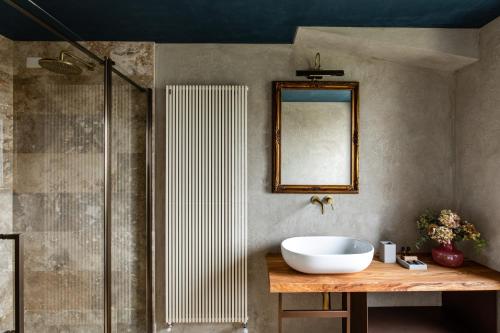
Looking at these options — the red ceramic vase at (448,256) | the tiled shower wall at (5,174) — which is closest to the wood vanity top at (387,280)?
the red ceramic vase at (448,256)

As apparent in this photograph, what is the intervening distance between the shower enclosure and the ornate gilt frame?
111cm

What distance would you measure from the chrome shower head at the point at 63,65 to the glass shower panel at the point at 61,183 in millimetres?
23

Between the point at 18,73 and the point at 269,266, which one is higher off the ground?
the point at 18,73

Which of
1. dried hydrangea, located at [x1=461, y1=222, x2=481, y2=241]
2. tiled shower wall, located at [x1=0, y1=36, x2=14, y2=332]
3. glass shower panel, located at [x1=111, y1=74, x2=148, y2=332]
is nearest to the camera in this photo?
tiled shower wall, located at [x1=0, y1=36, x2=14, y2=332]

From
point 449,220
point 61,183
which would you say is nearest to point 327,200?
point 449,220

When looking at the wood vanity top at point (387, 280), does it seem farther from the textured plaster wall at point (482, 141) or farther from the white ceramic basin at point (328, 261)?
the textured plaster wall at point (482, 141)

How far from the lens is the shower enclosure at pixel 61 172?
1.63m

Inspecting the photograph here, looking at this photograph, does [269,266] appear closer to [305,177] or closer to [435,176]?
[305,177]

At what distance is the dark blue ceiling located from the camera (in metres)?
1.89

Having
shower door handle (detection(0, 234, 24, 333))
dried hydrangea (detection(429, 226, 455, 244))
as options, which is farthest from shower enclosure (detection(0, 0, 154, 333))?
dried hydrangea (detection(429, 226, 455, 244))

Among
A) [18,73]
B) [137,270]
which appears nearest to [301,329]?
[137,270]

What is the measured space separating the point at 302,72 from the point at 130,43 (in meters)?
1.37

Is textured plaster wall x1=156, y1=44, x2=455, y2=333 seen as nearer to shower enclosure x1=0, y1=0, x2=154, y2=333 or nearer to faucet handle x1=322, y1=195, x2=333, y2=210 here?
faucet handle x1=322, y1=195, x2=333, y2=210

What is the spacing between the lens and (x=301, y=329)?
2463 mm
